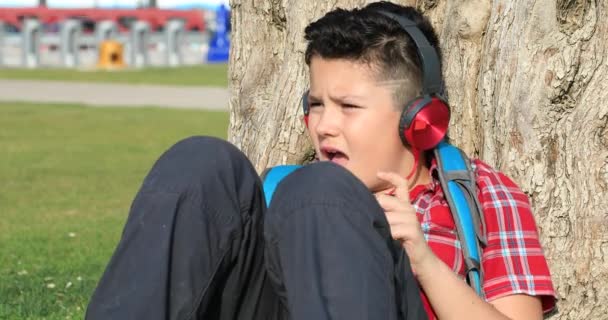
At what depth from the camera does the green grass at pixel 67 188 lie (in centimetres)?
605

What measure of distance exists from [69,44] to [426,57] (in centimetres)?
3711

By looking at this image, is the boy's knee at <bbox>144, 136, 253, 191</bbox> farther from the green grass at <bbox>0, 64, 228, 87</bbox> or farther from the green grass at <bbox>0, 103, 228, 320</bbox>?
the green grass at <bbox>0, 64, 228, 87</bbox>

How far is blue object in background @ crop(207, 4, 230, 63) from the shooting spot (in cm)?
4234

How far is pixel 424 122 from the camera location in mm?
3203

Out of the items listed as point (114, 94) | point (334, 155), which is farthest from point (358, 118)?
point (114, 94)

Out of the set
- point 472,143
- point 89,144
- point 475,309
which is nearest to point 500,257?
point 475,309

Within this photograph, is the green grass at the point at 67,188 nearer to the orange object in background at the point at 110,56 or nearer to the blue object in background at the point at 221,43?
the orange object in background at the point at 110,56

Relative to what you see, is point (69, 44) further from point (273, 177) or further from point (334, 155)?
point (334, 155)

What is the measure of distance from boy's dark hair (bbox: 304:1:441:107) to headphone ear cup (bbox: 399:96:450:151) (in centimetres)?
7

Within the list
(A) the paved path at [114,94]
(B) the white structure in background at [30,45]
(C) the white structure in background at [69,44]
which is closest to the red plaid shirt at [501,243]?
(A) the paved path at [114,94]

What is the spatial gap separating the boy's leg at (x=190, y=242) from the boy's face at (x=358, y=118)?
35cm

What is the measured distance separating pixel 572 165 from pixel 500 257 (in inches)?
27.8

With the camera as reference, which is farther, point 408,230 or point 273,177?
point 273,177

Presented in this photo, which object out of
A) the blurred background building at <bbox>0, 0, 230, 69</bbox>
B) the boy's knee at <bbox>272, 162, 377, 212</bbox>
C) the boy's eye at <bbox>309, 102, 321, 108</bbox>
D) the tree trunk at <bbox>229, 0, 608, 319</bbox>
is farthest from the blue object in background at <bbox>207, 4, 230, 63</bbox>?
the boy's knee at <bbox>272, 162, 377, 212</bbox>
